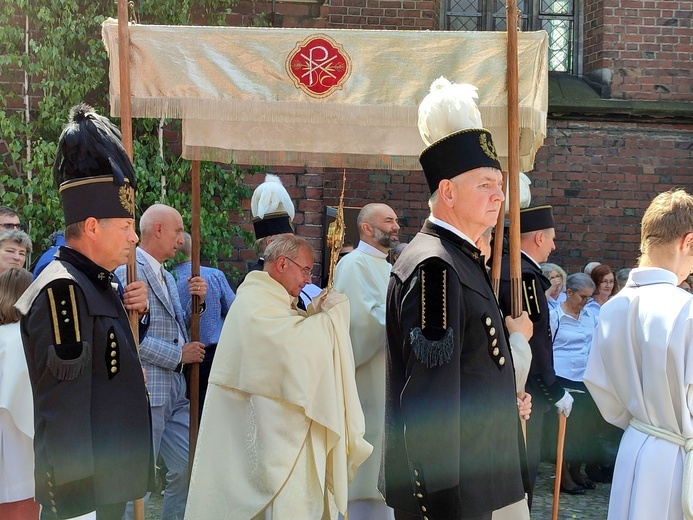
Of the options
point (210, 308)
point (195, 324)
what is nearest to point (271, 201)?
point (210, 308)

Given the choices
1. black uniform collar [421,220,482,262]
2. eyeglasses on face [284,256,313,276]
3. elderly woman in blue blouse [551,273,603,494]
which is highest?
black uniform collar [421,220,482,262]

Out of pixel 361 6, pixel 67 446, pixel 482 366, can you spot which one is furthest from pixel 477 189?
pixel 361 6

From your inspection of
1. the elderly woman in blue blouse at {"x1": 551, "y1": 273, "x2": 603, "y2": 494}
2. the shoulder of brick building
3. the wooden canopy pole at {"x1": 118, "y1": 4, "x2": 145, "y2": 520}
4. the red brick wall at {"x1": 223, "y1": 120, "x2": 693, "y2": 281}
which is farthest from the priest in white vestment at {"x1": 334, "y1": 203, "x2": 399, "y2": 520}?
the shoulder of brick building

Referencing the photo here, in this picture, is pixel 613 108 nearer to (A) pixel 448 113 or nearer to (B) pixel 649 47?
(B) pixel 649 47

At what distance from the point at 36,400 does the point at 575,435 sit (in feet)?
20.4

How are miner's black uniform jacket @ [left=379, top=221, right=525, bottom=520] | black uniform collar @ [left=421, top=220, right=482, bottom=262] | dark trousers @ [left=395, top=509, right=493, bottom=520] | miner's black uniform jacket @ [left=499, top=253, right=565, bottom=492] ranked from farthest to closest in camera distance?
miner's black uniform jacket @ [left=499, top=253, right=565, bottom=492], black uniform collar @ [left=421, top=220, right=482, bottom=262], dark trousers @ [left=395, top=509, right=493, bottom=520], miner's black uniform jacket @ [left=379, top=221, right=525, bottom=520]

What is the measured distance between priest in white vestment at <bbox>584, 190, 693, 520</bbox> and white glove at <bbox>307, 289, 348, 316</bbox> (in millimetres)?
1292

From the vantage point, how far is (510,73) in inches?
178

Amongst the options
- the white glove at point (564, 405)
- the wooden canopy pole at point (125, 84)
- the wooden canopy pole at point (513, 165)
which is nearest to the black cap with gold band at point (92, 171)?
the wooden canopy pole at point (125, 84)

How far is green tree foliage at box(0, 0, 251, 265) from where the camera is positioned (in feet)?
27.9

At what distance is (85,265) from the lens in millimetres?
3576

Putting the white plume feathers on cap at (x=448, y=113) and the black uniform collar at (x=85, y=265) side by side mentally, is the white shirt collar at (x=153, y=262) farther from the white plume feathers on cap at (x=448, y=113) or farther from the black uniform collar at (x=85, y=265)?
the white plume feathers on cap at (x=448, y=113)

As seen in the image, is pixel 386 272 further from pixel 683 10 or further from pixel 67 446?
pixel 683 10

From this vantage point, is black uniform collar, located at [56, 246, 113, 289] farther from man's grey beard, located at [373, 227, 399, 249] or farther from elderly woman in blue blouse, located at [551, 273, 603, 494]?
elderly woman in blue blouse, located at [551, 273, 603, 494]
